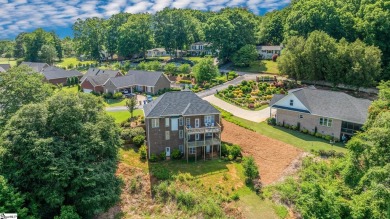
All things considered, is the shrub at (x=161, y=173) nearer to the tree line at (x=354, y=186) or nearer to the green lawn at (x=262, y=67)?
the tree line at (x=354, y=186)

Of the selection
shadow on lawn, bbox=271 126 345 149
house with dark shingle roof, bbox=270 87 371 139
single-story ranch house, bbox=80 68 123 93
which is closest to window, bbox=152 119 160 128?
shadow on lawn, bbox=271 126 345 149

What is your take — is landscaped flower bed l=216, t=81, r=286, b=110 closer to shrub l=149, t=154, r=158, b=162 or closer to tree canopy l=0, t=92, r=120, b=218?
shrub l=149, t=154, r=158, b=162

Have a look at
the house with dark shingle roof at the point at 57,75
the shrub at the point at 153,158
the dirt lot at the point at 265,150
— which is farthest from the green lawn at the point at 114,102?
the shrub at the point at 153,158

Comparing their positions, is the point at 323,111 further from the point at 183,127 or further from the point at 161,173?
the point at 161,173

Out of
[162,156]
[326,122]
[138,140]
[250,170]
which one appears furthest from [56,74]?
[326,122]

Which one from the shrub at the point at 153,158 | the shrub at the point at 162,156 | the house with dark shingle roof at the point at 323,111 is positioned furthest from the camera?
the house with dark shingle roof at the point at 323,111

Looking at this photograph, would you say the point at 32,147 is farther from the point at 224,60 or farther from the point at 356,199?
the point at 224,60
